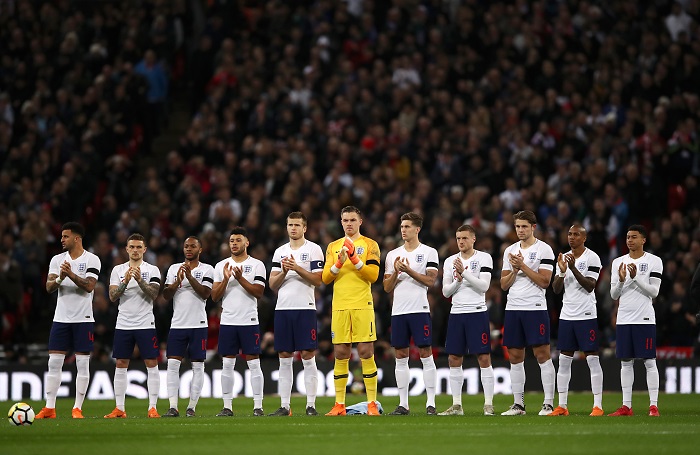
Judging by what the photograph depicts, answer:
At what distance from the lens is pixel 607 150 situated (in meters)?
27.1

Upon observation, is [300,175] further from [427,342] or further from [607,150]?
[427,342]

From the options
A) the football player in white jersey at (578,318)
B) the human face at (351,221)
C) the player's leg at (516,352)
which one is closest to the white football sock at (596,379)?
the football player in white jersey at (578,318)

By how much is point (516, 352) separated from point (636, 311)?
5.98ft

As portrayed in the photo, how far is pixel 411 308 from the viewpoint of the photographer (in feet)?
57.1

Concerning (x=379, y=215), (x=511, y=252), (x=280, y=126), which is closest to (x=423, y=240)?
(x=379, y=215)

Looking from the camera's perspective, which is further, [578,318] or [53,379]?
[53,379]

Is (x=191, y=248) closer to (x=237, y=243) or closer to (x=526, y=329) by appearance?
(x=237, y=243)

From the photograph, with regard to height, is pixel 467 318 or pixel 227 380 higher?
pixel 467 318

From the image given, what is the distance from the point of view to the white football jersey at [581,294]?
686 inches

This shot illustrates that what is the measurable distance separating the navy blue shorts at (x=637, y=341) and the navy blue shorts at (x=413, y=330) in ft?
9.05

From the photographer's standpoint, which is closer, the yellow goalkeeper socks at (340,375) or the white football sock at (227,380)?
the yellow goalkeeper socks at (340,375)

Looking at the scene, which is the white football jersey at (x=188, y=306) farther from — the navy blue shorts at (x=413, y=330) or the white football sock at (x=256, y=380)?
the navy blue shorts at (x=413, y=330)

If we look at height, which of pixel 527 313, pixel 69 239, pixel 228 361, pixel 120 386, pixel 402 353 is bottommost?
pixel 120 386

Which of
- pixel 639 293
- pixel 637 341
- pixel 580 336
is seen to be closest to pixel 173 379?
pixel 580 336
